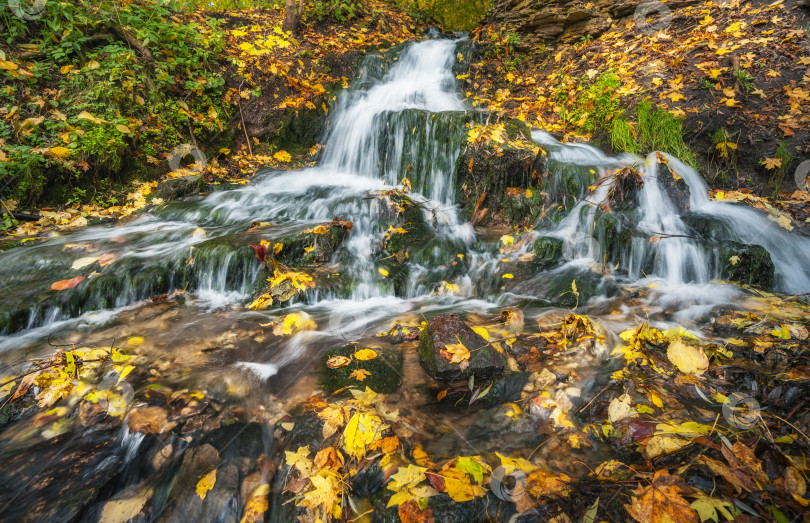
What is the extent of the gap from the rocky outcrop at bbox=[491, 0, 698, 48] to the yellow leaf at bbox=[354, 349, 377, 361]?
28.7 feet

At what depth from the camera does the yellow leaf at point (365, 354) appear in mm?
2623

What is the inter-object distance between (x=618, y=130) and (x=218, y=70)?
7.97 m

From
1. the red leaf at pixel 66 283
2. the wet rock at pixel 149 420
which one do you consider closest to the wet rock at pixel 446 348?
the wet rock at pixel 149 420

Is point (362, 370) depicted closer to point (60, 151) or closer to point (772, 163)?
point (60, 151)

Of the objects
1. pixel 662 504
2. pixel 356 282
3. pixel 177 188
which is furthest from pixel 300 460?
pixel 177 188

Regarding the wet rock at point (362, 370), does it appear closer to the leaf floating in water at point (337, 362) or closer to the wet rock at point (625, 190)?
the leaf floating in water at point (337, 362)

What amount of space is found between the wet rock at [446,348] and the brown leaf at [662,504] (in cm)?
107

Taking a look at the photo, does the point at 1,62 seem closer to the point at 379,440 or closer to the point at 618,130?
the point at 379,440

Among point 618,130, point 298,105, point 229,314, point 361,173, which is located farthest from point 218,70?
point 618,130

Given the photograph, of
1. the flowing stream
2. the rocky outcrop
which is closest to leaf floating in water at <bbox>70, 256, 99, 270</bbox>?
the flowing stream

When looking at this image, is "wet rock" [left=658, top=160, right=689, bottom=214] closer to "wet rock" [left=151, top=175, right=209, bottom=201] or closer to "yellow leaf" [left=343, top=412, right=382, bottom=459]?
"yellow leaf" [left=343, top=412, right=382, bottom=459]

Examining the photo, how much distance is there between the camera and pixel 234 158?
7043 mm

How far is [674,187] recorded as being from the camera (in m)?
4.55

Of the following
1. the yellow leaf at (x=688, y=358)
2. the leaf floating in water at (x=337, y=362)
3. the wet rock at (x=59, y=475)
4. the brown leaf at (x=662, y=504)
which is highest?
the yellow leaf at (x=688, y=358)
